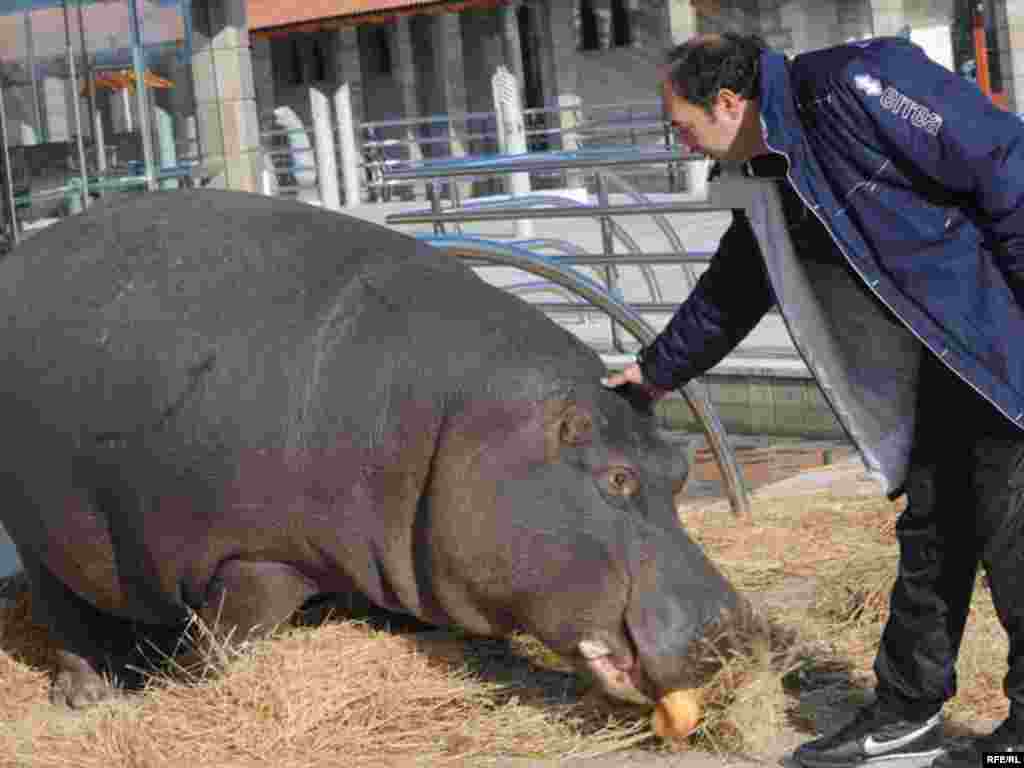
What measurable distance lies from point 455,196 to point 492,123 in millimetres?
20837

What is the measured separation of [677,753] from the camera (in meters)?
4.73

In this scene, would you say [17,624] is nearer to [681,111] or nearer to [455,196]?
[681,111]

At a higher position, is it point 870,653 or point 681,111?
point 681,111

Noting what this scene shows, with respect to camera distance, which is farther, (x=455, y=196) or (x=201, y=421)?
(x=455, y=196)

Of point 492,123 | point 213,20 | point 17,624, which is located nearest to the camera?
point 17,624

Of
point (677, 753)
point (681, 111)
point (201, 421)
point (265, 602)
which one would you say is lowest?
point (677, 753)

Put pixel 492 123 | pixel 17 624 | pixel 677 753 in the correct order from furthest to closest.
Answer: pixel 492 123
pixel 17 624
pixel 677 753

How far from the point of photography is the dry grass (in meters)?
4.73

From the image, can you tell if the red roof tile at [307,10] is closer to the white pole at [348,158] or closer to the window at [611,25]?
the window at [611,25]

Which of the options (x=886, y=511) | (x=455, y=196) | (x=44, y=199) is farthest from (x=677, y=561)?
(x=455, y=196)

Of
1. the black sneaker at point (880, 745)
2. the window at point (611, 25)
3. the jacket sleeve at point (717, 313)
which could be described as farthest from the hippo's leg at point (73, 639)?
the window at point (611, 25)

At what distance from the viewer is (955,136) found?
3996 mm

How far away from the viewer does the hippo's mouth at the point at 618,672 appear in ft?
15.5

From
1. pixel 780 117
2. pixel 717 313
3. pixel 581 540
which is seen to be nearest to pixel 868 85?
pixel 780 117
